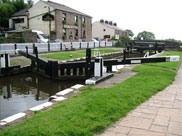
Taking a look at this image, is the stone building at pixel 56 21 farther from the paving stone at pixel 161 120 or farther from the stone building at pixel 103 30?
the paving stone at pixel 161 120

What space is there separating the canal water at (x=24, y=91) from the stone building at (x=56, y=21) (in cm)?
2517

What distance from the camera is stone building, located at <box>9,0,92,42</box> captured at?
120 feet

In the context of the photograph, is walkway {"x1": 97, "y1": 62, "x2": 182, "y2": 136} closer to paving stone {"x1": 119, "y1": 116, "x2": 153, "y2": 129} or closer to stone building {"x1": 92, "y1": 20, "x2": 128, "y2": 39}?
paving stone {"x1": 119, "y1": 116, "x2": 153, "y2": 129}

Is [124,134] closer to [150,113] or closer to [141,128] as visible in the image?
[141,128]

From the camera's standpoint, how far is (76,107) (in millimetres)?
4867

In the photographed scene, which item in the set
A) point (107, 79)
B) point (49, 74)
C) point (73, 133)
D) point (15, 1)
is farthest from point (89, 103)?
point (15, 1)

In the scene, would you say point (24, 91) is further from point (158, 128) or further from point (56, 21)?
point (56, 21)

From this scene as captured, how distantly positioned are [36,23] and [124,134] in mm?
38234

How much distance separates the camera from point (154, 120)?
4348 mm

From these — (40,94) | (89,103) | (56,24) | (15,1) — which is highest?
(15,1)

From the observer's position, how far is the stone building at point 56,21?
3662 cm

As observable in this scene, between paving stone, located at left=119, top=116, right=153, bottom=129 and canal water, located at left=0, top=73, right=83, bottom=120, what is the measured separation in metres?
3.37

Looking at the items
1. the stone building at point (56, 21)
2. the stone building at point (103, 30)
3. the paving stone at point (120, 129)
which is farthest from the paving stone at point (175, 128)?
the stone building at point (103, 30)

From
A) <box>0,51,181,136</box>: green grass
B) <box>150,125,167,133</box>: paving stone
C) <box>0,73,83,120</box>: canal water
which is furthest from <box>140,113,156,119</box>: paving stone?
<box>0,73,83,120</box>: canal water
